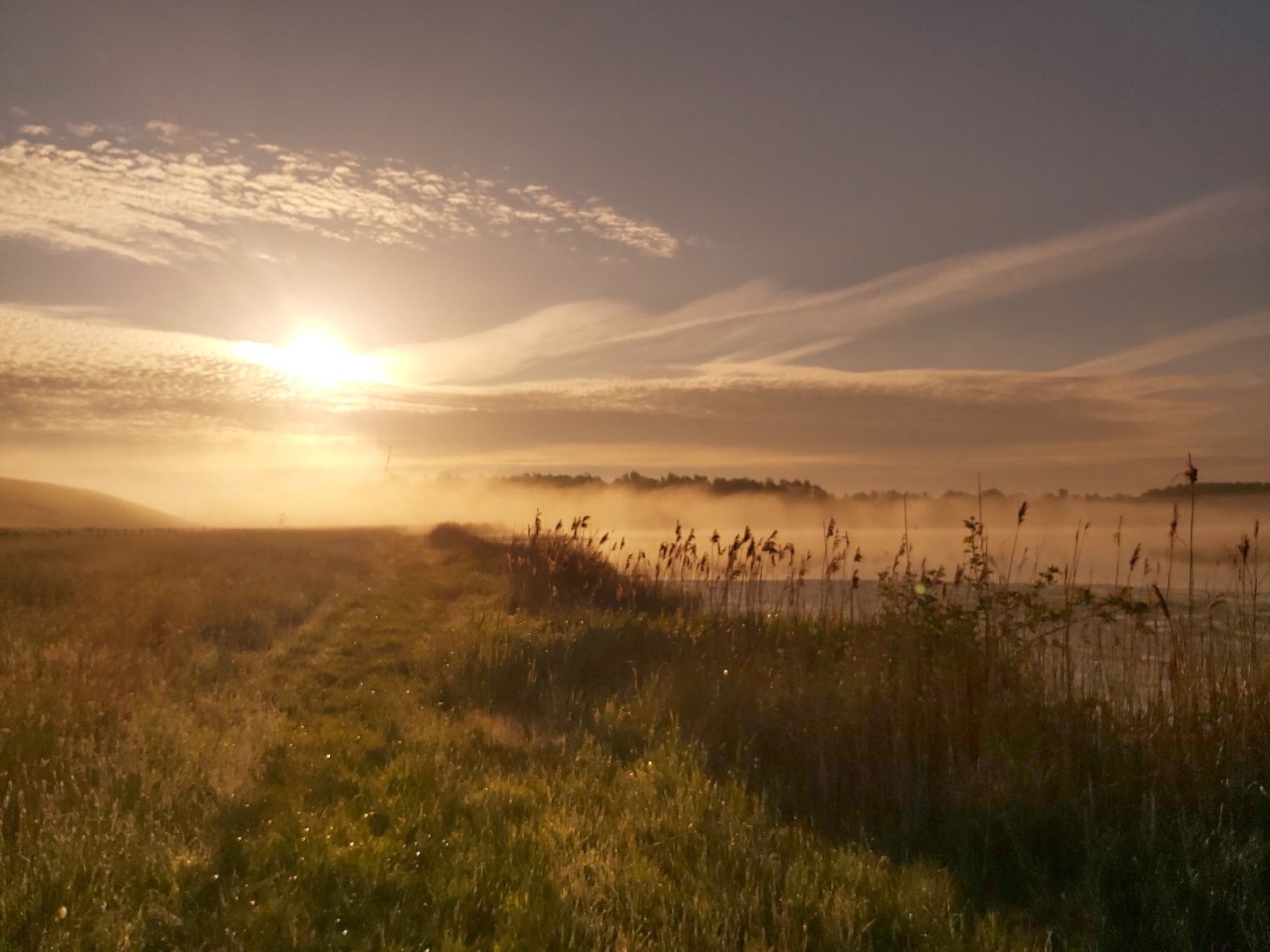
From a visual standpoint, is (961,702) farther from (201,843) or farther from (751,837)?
(201,843)

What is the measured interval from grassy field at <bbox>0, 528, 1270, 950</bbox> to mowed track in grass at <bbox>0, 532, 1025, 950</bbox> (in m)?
0.03

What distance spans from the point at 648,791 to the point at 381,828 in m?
1.80

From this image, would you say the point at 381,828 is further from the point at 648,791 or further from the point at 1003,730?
the point at 1003,730

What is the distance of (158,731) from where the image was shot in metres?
7.21

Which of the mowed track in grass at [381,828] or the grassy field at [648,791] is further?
the grassy field at [648,791]

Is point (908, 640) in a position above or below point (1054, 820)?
above

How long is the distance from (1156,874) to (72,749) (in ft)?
23.3

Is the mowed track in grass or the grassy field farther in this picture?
the grassy field

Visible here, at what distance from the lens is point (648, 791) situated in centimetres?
633

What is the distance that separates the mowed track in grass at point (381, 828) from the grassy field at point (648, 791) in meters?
0.03

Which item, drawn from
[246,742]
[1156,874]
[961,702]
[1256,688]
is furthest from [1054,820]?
[246,742]

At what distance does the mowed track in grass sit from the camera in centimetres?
457

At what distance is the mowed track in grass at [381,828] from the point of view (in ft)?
15.0

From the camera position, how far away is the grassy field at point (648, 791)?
4684mm
